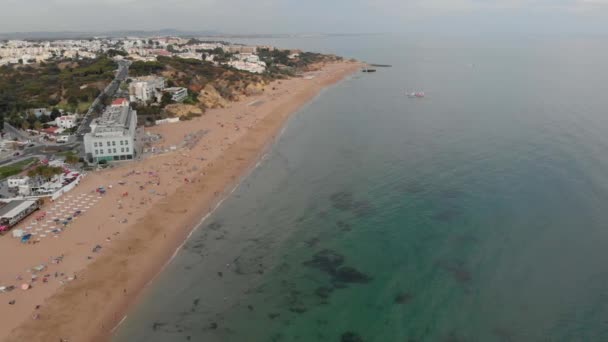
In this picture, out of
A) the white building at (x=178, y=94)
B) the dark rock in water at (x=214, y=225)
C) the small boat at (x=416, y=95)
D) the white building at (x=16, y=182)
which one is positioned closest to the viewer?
the dark rock in water at (x=214, y=225)

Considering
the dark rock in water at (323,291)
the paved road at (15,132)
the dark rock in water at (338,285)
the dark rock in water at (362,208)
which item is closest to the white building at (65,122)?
the paved road at (15,132)

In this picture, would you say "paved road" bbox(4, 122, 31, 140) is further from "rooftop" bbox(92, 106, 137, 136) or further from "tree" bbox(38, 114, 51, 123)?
"rooftop" bbox(92, 106, 137, 136)

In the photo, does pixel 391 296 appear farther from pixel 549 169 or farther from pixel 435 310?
pixel 549 169

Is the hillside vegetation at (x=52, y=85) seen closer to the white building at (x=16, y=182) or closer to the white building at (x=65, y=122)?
the white building at (x=65, y=122)

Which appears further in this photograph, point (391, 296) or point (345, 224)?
point (345, 224)

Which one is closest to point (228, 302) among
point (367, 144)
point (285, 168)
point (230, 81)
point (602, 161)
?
point (285, 168)

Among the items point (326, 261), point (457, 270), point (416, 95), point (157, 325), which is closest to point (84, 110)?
point (157, 325)
